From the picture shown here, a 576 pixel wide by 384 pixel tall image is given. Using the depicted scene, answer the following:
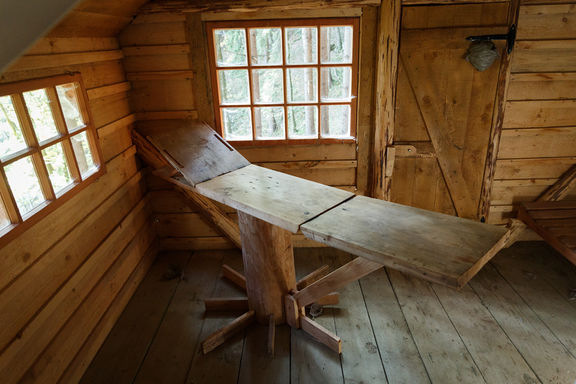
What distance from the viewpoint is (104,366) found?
2.38 meters

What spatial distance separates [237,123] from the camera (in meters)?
3.32

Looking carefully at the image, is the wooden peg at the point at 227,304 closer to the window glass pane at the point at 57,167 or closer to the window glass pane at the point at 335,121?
the window glass pane at the point at 57,167

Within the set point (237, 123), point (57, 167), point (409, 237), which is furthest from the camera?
point (237, 123)

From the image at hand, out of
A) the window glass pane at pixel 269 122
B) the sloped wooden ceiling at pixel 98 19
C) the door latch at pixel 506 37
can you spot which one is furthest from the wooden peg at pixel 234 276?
the door latch at pixel 506 37

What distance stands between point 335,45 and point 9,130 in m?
2.36

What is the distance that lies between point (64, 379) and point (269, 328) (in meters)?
1.24

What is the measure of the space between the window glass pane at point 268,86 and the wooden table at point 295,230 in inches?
21.2

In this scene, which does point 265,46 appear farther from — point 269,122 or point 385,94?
point 385,94

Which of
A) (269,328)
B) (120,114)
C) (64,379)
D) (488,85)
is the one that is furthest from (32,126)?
(488,85)

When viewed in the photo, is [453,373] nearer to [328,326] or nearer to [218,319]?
[328,326]

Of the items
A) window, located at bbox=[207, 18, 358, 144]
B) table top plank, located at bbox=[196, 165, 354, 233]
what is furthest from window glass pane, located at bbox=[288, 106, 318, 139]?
table top plank, located at bbox=[196, 165, 354, 233]

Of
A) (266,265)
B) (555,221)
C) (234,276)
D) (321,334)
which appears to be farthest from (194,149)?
(555,221)

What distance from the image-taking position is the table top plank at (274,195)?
76.1 inches

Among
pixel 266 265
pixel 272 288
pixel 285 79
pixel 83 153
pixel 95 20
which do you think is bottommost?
pixel 272 288
